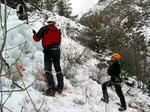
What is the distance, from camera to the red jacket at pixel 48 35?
8.40 metres

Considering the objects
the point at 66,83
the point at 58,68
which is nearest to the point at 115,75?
the point at 66,83

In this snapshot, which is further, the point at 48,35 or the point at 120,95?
the point at 120,95

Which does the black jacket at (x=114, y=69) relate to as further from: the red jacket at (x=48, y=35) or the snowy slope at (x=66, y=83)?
the red jacket at (x=48, y=35)

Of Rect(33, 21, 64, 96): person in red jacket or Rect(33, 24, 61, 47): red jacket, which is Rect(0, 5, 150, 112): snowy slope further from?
Rect(33, 24, 61, 47): red jacket

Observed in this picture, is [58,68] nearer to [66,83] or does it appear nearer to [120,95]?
[66,83]

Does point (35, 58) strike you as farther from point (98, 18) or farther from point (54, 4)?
point (54, 4)

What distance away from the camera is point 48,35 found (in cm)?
848

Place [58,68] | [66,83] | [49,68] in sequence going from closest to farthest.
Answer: [49,68], [58,68], [66,83]

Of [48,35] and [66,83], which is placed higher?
[48,35]

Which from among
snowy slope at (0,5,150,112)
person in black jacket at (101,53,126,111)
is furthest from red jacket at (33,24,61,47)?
person in black jacket at (101,53,126,111)

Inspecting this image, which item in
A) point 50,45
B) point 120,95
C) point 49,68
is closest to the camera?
point 50,45

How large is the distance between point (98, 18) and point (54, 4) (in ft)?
19.8

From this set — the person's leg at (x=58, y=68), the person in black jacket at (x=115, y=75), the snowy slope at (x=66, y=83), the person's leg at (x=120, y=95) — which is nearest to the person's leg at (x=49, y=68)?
the person's leg at (x=58, y=68)

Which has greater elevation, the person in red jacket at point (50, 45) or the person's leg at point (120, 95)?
the person in red jacket at point (50, 45)
